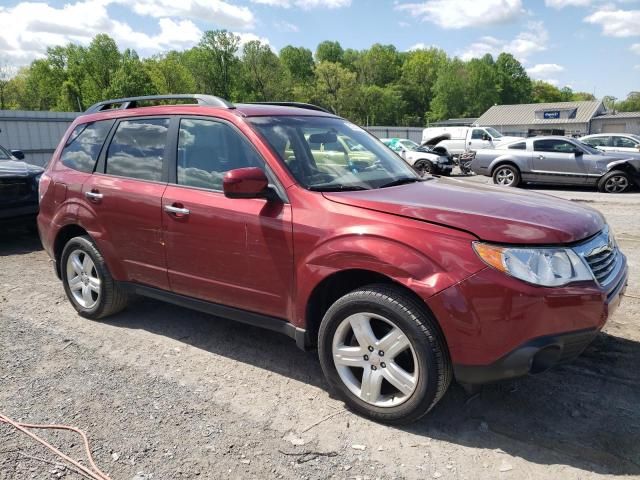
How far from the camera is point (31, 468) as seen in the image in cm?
270

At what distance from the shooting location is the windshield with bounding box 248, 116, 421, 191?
3445 mm

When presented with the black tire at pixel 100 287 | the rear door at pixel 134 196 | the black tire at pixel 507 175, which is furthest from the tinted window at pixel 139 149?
the black tire at pixel 507 175

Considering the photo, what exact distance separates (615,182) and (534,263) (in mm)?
13302

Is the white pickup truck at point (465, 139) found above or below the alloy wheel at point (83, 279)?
above

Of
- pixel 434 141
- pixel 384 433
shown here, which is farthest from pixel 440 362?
pixel 434 141

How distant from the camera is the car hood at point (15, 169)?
25.3 feet

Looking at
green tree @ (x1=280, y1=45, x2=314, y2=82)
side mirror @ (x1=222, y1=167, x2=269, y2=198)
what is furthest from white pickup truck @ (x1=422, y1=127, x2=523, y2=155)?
green tree @ (x1=280, y1=45, x2=314, y2=82)

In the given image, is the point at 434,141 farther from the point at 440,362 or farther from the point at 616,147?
the point at 440,362

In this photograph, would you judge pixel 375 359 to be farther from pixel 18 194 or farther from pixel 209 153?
pixel 18 194

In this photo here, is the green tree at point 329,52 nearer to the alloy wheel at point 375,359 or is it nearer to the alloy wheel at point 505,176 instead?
the alloy wheel at point 505,176

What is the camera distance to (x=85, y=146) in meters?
4.68

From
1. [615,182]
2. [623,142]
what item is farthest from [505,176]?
[623,142]

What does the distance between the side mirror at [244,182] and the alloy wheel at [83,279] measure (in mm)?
1998

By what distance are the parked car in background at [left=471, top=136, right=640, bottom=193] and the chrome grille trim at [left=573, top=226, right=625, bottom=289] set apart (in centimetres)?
1240
